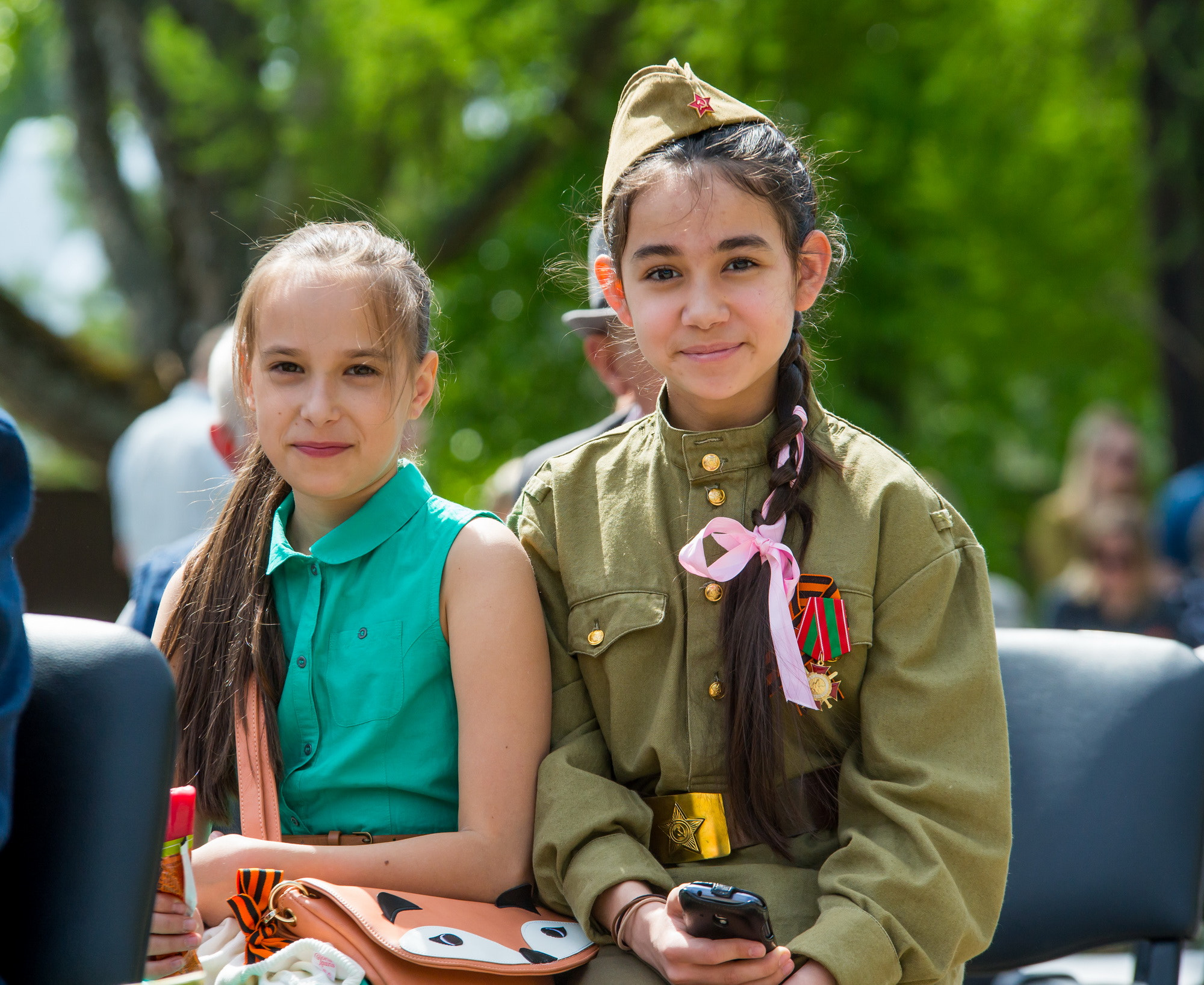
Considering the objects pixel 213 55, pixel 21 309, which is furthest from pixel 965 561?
pixel 21 309

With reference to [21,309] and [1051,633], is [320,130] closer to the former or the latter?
[21,309]

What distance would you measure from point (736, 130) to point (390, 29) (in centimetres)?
429

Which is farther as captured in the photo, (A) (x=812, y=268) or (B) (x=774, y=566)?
(A) (x=812, y=268)

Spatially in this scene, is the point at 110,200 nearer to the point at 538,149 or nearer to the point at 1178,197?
the point at 538,149

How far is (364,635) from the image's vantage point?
1.81 m

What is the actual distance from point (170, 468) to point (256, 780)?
281cm

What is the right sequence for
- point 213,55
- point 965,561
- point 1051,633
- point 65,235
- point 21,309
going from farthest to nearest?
point 65,235, point 21,309, point 213,55, point 1051,633, point 965,561

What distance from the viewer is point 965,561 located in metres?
1.78

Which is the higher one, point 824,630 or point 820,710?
point 824,630

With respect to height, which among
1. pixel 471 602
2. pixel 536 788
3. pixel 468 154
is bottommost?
pixel 536 788

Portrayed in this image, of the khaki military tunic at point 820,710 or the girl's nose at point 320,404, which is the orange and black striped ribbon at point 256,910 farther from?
the girl's nose at point 320,404

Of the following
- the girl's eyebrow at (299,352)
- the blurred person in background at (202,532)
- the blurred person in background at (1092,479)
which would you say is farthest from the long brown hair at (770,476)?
the blurred person in background at (1092,479)

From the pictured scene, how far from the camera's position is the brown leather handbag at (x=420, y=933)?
60.3 inches

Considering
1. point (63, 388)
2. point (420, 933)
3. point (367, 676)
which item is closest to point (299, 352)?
point (367, 676)
